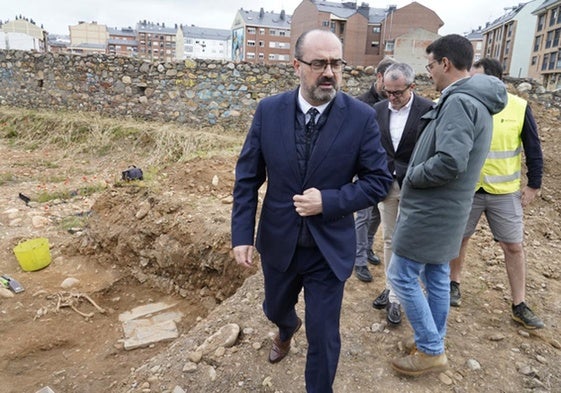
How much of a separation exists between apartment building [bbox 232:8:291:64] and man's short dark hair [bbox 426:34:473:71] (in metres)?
54.9

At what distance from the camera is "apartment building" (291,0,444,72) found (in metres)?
41.1

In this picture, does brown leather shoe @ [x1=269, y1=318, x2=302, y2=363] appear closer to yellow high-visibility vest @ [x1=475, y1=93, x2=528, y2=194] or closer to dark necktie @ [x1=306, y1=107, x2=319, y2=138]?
dark necktie @ [x1=306, y1=107, x2=319, y2=138]

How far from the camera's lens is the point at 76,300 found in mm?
4184

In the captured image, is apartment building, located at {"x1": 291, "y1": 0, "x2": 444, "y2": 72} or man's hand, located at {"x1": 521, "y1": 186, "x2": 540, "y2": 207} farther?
apartment building, located at {"x1": 291, "y1": 0, "x2": 444, "y2": 72}

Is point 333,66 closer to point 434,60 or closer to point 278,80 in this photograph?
point 434,60

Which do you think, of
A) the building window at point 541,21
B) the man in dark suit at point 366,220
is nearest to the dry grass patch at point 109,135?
the man in dark suit at point 366,220

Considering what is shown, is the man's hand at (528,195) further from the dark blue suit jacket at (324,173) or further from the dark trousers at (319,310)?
the dark trousers at (319,310)

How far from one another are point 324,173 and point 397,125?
1237 mm

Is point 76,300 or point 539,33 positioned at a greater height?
point 539,33

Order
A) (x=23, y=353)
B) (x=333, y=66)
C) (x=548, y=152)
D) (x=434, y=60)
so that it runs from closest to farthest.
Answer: (x=333, y=66)
(x=434, y=60)
(x=23, y=353)
(x=548, y=152)

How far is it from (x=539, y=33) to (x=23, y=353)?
49.0m

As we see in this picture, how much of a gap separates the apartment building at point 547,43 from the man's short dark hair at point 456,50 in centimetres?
4020

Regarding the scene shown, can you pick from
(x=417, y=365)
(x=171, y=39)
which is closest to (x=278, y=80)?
(x=417, y=365)

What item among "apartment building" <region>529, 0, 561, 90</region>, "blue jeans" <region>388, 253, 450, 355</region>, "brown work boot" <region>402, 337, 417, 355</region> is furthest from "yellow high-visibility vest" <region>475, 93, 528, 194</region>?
"apartment building" <region>529, 0, 561, 90</region>
